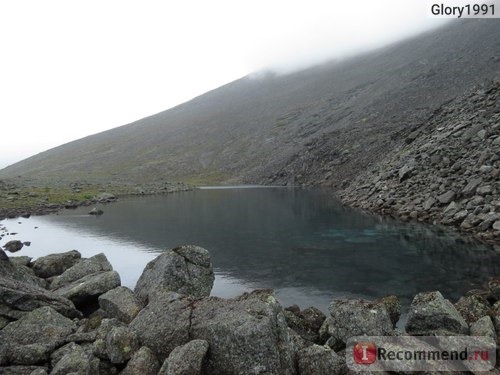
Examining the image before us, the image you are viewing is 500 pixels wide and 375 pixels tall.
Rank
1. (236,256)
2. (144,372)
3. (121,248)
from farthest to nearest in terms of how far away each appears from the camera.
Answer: (121,248), (236,256), (144,372)

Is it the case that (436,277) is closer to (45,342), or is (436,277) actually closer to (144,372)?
(144,372)

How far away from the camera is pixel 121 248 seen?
144 ft

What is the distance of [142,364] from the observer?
12.8 metres

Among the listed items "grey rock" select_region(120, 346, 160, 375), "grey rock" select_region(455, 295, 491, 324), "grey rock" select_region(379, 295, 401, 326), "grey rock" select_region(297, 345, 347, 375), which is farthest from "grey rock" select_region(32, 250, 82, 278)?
"grey rock" select_region(455, 295, 491, 324)

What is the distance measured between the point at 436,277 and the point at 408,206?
93.9 ft

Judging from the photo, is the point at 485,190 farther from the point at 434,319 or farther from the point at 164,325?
the point at 164,325

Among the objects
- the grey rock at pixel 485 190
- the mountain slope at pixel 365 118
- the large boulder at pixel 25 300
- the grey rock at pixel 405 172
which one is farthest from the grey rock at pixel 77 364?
the mountain slope at pixel 365 118

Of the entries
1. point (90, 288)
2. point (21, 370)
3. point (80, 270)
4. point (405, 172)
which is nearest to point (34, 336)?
point (21, 370)

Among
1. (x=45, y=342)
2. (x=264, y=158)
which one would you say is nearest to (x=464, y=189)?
(x=45, y=342)

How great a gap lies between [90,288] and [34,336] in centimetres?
600

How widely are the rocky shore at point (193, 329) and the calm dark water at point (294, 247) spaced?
7.56 metres

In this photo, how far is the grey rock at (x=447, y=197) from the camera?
4878 centimetres

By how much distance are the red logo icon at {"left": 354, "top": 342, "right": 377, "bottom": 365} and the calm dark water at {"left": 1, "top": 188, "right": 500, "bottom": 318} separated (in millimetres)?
10490

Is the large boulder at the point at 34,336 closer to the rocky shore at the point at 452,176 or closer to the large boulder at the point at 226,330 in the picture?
the large boulder at the point at 226,330
